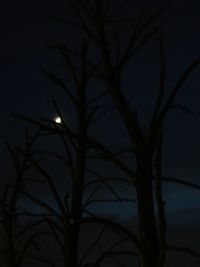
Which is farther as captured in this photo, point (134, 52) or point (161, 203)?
point (134, 52)

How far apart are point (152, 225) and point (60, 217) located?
0.71m

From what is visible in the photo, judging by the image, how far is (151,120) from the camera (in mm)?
1421

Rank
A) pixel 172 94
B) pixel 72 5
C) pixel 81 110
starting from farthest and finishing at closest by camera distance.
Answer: pixel 81 110 < pixel 72 5 < pixel 172 94

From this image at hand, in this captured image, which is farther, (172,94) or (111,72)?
(111,72)

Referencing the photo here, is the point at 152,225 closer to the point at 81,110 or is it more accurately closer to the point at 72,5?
the point at 72,5

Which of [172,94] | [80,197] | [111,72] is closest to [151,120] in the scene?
[172,94]

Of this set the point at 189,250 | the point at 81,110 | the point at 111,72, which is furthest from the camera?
the point at 81,110

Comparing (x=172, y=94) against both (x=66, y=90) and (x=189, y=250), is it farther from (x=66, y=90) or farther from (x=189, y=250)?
(x=66, y=90)

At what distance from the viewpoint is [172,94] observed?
1380 mm

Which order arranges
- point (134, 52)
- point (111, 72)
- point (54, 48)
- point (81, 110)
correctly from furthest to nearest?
point (81, 110), point (54, 48), point (134, 52), point (111, 72)

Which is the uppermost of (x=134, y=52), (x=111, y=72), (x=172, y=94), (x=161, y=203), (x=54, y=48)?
(x=54, y=48)

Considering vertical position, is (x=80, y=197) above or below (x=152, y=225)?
above

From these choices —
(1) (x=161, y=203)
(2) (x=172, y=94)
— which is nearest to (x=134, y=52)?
(2) (x=172, y=94)

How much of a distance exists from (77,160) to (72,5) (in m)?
0.81
